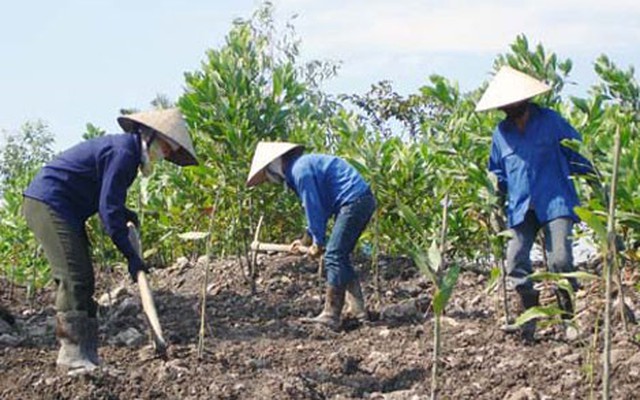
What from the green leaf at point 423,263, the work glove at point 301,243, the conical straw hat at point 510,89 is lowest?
the green leaf at point 423,263

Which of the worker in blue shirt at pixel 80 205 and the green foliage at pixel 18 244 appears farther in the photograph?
the green foliage at pixel 18 244

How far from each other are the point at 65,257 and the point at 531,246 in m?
2.39

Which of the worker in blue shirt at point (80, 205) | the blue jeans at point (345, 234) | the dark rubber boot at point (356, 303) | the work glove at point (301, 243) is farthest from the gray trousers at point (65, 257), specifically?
the dark rubber boot at point (356, 303)

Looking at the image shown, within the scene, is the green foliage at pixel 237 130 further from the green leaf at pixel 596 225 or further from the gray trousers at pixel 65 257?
the green leaf at pixel 596 225

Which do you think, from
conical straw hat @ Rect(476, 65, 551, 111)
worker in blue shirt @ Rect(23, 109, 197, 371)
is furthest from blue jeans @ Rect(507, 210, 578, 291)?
worker in blue shirt @ Rect(23, 109, 197, 371)

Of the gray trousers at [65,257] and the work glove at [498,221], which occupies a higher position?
the work glove at [498,221]

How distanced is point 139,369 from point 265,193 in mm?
3061

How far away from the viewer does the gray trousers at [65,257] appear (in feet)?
16.6

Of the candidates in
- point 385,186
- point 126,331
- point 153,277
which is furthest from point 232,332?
point 153,277

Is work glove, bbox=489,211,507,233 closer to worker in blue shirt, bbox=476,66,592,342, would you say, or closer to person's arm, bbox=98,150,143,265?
worker in blue shirt, bbox=476,66,592,342

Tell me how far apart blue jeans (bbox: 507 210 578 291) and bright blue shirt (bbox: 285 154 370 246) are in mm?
1315

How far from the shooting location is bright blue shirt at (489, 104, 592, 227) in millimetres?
5305

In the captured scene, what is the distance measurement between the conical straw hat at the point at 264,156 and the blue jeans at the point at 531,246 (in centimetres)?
165

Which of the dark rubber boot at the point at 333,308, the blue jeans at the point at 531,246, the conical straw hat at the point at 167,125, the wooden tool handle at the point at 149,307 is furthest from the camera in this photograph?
the dark rubber boot at the point at 333,308
